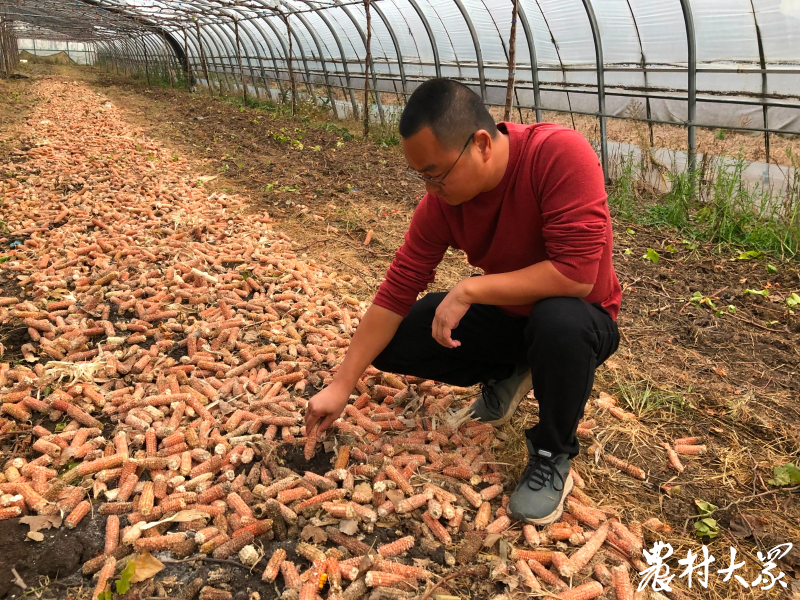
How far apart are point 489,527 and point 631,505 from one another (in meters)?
0.67

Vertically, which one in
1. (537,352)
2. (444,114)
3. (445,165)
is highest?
(444,114)

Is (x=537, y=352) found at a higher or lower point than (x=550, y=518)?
higher

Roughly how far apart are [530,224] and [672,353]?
2213mm

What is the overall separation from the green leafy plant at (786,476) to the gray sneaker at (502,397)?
3.76 feet

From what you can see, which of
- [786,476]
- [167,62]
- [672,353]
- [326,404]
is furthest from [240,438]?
[167,62]

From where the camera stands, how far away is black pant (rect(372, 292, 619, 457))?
2115 mm

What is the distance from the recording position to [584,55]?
29.1ft

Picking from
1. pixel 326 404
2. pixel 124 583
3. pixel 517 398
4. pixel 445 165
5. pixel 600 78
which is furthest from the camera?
pixel 600 78

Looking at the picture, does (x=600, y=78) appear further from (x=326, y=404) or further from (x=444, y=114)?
(x=326, y=404)

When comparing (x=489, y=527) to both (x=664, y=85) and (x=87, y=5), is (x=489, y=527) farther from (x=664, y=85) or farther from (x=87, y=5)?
(x=87, y=5)

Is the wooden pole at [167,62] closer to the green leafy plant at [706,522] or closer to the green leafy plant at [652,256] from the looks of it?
the green leafy plant at [652,256]

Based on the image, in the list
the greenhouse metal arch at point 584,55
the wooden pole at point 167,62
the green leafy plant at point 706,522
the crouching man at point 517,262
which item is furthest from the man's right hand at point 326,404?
the wooden pole at point 167,62

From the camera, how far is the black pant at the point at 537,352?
2115 millimetres

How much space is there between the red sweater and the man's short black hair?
0.27m
